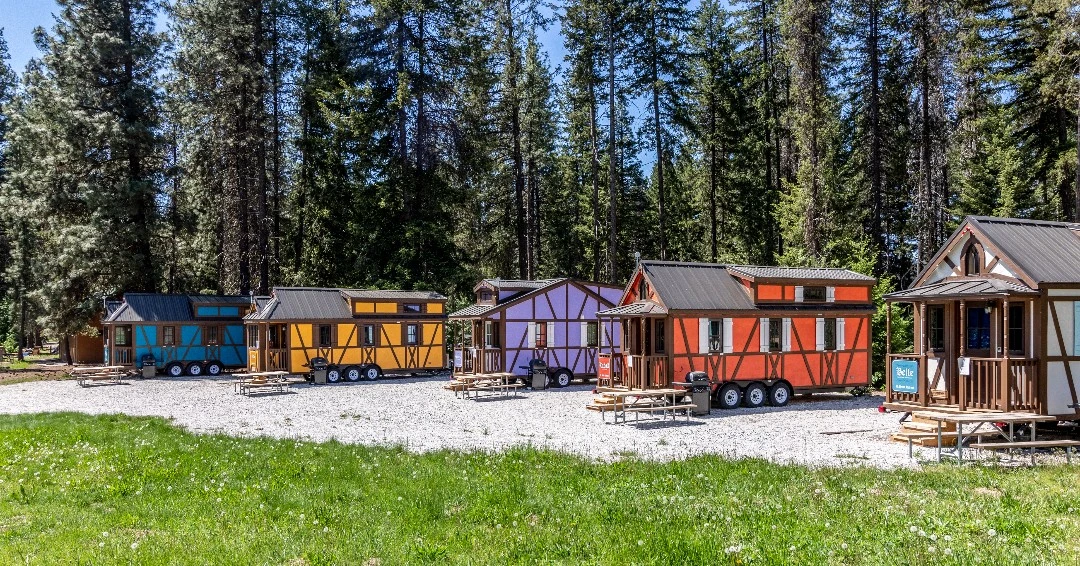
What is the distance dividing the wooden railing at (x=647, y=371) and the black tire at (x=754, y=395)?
2300 millimetres

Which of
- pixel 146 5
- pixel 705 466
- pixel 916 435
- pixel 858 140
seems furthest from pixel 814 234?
pixel 146 5

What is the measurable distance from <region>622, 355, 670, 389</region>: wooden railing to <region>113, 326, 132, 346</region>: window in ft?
77.8

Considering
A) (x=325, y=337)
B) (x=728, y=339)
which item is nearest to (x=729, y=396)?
(x=728, y=339)

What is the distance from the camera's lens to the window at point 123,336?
3350 centimetres

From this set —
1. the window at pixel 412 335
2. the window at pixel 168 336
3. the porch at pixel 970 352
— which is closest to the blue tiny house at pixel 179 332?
the window at pixel 168 336

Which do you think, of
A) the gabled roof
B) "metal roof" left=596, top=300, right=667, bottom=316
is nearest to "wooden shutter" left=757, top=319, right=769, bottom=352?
"metal roof" left=596, top=300, right=667, bottom=316

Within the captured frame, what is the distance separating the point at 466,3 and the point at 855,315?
2787 centimetres

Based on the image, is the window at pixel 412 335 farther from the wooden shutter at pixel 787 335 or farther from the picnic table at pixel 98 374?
the wooden shutter at pixel 787 335

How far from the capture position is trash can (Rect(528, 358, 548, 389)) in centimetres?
2653

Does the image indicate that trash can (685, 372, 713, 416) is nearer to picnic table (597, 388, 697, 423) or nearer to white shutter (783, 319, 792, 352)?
picnic table (597, 388, 697, 423)

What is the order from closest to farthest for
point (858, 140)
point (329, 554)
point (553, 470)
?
point (329, 554), point (553, 470), point (858, 140)

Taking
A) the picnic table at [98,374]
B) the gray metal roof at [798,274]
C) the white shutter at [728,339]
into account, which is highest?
the gray metal roof at [798,274]

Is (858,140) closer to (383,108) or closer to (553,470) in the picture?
(383,108)

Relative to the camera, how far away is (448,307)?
3800 cm
